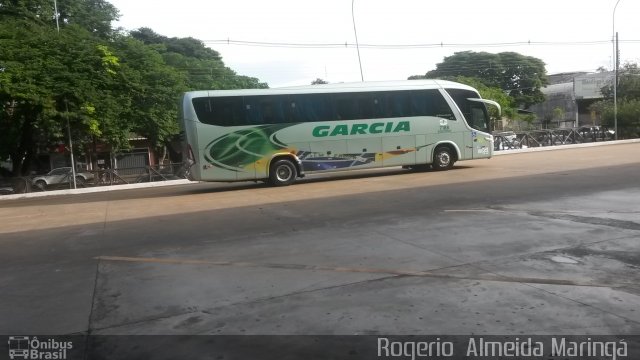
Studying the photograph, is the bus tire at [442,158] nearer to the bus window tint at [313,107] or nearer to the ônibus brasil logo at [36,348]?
the bus window tint at [313,107]

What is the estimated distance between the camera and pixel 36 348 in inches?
173

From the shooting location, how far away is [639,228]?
794 cm

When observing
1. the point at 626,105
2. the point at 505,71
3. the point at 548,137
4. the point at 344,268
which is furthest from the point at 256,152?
the point at 505,71

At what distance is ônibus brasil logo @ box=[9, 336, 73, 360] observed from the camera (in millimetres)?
4246

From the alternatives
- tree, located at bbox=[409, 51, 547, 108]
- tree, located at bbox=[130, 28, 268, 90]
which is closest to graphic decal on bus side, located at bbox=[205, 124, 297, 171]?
tree, located at bbox=[130, 28, 268, 90]

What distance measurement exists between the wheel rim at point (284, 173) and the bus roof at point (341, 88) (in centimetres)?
247

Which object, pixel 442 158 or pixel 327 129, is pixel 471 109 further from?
pixel 327 129

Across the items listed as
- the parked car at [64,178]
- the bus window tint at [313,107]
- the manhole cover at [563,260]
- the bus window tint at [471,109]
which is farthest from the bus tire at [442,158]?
the parked car at [64,178]

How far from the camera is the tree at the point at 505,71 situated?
61.2 meters

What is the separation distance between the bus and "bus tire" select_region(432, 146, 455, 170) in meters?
0.04

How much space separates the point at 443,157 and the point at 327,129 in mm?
4641

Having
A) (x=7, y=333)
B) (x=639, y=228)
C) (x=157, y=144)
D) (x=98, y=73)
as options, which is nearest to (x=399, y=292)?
(x=7, y=333)

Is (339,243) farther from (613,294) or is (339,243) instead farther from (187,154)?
(187,154)

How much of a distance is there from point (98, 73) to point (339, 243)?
19724 millimetres
